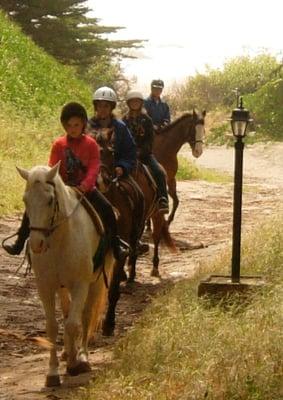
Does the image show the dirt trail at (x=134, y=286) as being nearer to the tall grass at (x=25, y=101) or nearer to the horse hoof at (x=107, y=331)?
the horse hoof at (x=107, y=331)

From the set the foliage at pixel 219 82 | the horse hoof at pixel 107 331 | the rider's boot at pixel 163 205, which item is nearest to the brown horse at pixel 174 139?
the rider's boot at pixel 163 205

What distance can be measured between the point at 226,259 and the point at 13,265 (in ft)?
10.4

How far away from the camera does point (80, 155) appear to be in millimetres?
9328

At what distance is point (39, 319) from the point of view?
11.6 m

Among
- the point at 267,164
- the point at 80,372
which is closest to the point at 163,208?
the point at 80,372

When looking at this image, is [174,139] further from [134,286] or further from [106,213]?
[106,213]

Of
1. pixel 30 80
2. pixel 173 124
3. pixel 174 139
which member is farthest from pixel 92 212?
pixel 30 80

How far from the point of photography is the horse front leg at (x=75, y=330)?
28.4 ft

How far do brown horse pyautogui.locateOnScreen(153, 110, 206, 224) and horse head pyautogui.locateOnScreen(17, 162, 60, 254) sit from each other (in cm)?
957

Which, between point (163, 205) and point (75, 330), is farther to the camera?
point (163, 205)

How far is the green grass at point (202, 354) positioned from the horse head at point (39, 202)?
1133 millimetres

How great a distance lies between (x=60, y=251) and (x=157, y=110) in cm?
1020

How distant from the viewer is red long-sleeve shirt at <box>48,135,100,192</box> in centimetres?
930

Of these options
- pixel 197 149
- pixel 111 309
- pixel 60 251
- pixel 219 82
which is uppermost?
pixel 219 82
